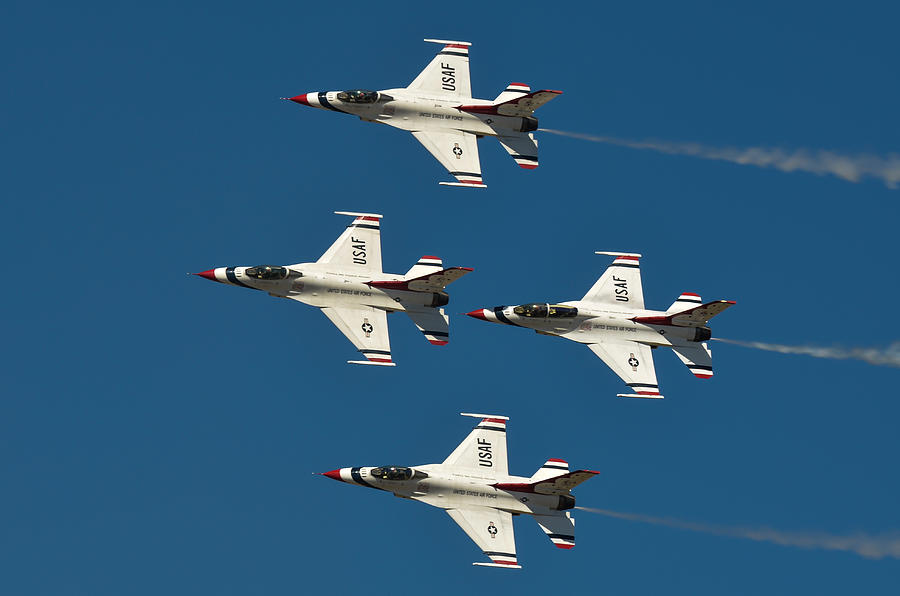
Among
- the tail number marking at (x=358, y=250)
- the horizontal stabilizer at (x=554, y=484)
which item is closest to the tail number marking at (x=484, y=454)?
the horizontal stabilizer at (x=554, y=484)

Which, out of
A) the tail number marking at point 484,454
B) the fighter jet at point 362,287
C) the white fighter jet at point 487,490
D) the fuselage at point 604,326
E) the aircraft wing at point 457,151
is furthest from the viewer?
the aircraft wing at point 457,151

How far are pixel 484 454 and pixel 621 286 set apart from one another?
840cm

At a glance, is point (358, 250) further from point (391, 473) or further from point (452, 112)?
point (391, 473)

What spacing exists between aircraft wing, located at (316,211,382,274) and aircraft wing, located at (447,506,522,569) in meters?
9.71

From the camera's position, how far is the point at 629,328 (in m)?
92.1

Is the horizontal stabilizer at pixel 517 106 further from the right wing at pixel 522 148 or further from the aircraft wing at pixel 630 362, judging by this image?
the aircraft wing at pixel 630 362

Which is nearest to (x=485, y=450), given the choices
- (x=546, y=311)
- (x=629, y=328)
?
(x=546, y=311)

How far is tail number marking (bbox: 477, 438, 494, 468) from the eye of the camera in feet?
294

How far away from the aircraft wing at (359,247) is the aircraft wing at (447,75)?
17.7 ft

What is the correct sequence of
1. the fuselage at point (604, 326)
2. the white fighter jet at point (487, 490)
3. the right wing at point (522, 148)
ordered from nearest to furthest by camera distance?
the white fighter jet at point (487, 490)
the fuselage at point (604, 326)
the right wing at point (522, 148)

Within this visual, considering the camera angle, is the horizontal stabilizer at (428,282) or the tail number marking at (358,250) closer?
the horizontal stabilizer at (428,282)

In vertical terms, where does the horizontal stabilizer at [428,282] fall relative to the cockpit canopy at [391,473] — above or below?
above

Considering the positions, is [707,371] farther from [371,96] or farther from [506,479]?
[371,96]

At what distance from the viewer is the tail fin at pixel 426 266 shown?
301 feet
